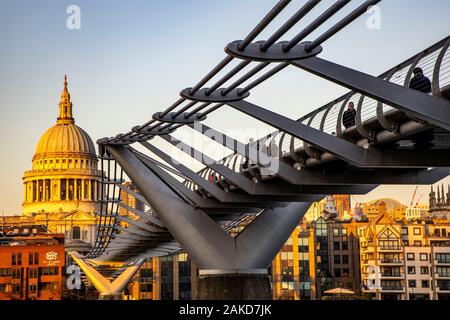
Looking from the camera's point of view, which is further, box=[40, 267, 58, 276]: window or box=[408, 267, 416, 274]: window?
box=[40, 267, 58, 276]: window

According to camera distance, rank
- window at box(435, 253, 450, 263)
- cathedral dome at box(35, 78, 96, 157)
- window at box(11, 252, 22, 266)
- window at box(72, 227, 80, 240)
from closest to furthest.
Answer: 1. window at box(435, 253, 450, 263)
2. window at box(11, 252, 22, 266)
3. window at box(72, 227, 80, 240)
4. cathedral dome at box(35, 78, 96, 157)

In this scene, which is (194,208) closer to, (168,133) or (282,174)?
(168,133)

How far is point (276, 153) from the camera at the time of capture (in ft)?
93.3

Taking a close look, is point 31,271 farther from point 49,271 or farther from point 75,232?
point 75,232

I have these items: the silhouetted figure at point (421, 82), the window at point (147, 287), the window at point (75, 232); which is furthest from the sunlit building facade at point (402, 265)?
the silhouetted figure at point (421, 82)

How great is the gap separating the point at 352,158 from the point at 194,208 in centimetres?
1495

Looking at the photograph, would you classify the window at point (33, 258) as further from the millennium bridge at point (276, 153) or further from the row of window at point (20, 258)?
the millennium bridge at point (276, 153)

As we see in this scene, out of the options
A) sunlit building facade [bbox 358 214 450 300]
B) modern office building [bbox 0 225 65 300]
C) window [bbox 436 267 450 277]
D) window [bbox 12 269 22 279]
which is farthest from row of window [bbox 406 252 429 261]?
window [bbox 12 269 22 279]

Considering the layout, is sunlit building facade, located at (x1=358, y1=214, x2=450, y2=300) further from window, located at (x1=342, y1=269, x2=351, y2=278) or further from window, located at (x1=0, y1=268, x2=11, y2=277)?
window, located at (x1=0, y1=268, x2=11, y2=277)

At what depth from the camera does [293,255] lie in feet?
394

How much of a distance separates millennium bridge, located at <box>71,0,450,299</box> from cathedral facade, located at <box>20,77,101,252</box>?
127192 millimetres

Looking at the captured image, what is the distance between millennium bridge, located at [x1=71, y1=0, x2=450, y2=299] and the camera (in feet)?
58.3

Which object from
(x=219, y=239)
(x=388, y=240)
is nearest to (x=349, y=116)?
(x=219, y=239)

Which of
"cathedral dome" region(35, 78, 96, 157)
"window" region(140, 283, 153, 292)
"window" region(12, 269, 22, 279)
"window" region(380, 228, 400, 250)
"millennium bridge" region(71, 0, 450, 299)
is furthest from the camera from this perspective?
"cathedral dome" region(35, 78, 96, 157)
